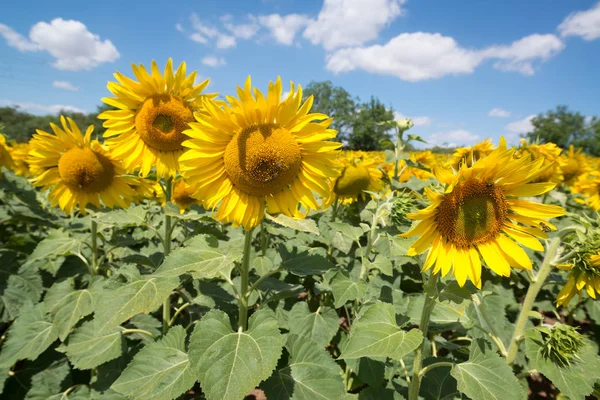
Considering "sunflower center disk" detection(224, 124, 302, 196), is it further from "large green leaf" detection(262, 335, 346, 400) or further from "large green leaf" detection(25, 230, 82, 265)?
"large green leaf" detection(25, 230, 82, 265)

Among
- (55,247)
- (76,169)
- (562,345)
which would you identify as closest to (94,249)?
(55,247)

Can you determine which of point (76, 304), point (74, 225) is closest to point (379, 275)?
point (76, 304)

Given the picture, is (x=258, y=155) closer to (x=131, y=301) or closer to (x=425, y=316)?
(x=131, y=301)

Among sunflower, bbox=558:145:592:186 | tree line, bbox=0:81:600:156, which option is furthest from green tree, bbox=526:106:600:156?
sunflower, bbox=558:145:592:186

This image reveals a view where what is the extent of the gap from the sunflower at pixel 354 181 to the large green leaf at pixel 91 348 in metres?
2.29

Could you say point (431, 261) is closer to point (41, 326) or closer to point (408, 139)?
point (408, 139)

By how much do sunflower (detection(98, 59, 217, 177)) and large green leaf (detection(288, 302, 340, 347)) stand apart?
1363 mm

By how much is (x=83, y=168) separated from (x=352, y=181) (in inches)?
99.1

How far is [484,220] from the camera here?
63.6 inches

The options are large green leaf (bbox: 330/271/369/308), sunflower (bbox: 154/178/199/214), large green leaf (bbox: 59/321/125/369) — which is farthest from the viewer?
sunflower (bbox: 154/178/199/214)

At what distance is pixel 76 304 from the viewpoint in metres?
2.42

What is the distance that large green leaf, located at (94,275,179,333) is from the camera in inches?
65.6

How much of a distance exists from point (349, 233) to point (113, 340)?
1.78 metres

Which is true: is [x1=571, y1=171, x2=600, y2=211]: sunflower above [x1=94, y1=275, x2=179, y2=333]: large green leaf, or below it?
above
